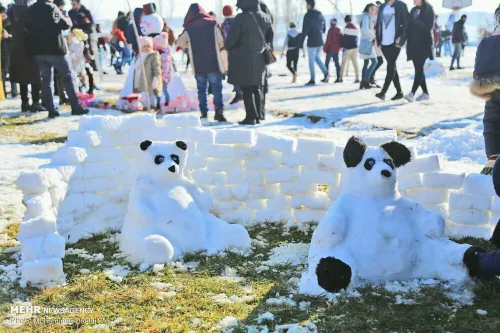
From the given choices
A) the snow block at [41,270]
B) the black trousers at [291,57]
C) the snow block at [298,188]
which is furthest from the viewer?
the black trousers at [291,57]

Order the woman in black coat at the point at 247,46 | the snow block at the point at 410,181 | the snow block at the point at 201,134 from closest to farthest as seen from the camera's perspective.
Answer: the snow block at the point at 410,181 → the snow block at the point at 201,134 → the woman in black coat at the point at 247,46

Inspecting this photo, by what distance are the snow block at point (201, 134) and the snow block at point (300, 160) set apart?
0.57m

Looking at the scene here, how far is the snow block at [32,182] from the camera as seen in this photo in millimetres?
3488

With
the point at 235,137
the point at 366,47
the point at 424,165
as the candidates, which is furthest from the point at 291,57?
the point at 424,165

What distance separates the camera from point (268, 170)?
4.39 m

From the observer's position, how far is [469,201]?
3873 mm

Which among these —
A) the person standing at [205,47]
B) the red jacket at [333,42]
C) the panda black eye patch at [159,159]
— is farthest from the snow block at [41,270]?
the red jacket at [333,42]

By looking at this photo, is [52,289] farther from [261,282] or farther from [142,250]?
[261,282]

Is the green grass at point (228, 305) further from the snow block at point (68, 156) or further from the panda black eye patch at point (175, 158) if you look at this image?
the snow block at point (68, 156)

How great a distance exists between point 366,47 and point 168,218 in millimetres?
9008

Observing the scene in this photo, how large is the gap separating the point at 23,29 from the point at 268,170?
19.2ft

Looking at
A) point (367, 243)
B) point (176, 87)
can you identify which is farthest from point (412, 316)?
point (176, 87)

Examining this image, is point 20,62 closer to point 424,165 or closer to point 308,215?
point 308,215

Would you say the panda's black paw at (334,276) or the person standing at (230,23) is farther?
the person standing at (230,23)
